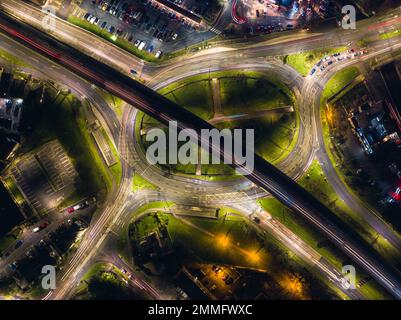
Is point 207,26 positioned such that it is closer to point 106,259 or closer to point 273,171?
point 273,171

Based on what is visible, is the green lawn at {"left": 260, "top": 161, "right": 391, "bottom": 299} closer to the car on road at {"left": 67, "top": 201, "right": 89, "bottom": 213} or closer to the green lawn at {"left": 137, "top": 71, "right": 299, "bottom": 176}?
the green lawn at {"left": 137, "top": 71, "right": 299, "bottom": 176}

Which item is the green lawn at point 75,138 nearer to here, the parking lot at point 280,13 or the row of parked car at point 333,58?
the parking lot at point 280,13

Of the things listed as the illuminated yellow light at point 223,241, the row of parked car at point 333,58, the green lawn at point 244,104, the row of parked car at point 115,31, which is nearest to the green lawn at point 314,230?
the green lawn at point 244,104

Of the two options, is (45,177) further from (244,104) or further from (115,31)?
(244,104)
